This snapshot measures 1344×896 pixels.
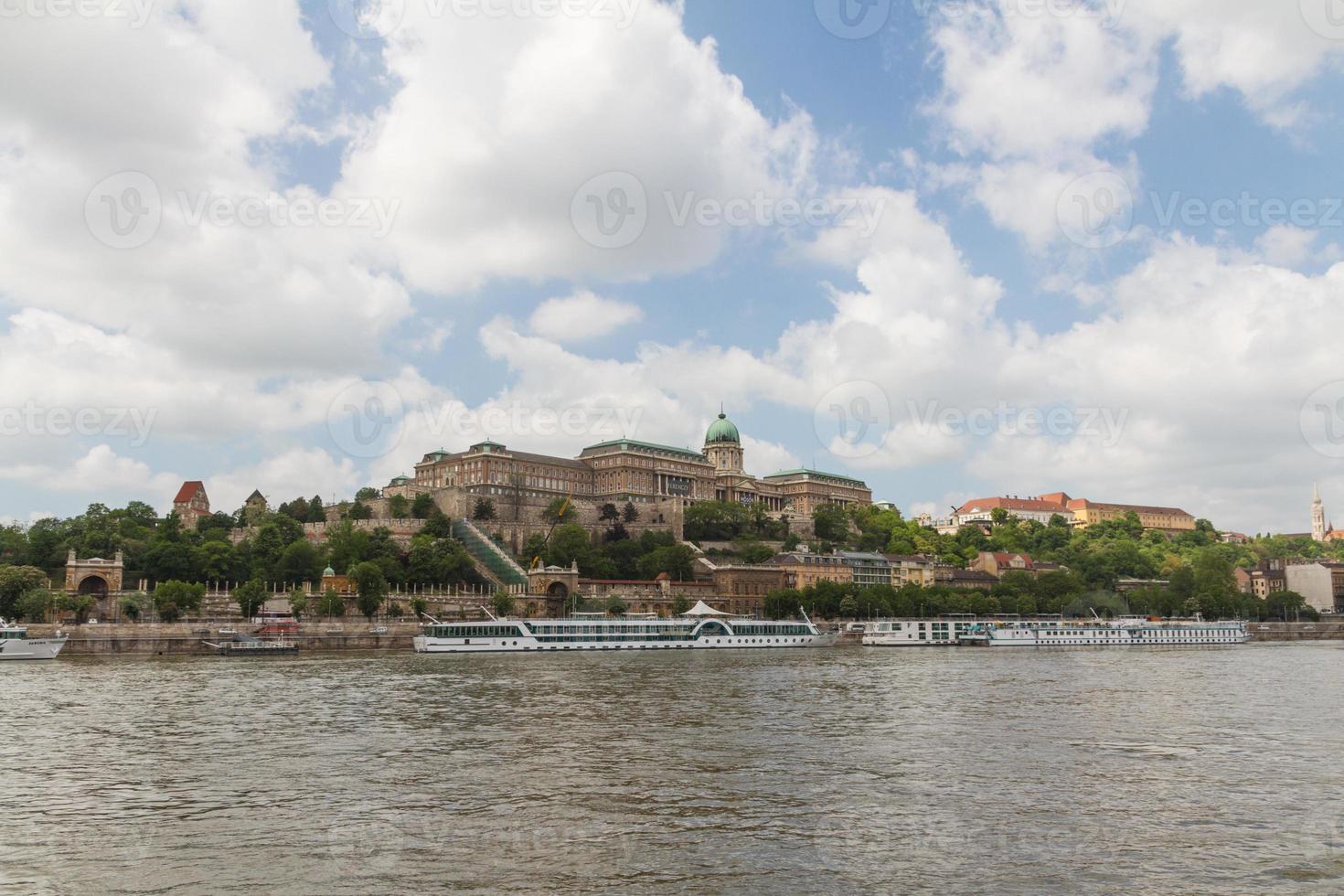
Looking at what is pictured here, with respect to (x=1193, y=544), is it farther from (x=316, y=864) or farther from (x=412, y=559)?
(x=316, y=864)

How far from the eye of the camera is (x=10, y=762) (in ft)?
73.8

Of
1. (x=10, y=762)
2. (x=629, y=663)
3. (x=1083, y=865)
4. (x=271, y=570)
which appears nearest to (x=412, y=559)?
(x=271, y=570)

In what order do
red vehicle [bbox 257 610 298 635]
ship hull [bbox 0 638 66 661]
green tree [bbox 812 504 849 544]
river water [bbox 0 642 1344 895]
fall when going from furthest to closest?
1. green tree [bbox 812 504 849 544]
2. red vehicle [bbox 257 610 298 635]
3. ship hull [bbox 0 638 66 661]
4. river water [bbox 0 642 1344 895]

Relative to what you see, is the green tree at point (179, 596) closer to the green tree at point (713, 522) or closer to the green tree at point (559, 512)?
the green tree at point (559, 512)

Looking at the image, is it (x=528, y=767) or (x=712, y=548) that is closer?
(x=528, y=767)

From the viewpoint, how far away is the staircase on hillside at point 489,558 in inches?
3740

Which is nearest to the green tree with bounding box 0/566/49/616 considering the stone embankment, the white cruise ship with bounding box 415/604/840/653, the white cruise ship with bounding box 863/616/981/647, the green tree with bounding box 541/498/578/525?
the white cruise ship with bounding box 415/604/840/653

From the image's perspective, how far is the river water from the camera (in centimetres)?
1421

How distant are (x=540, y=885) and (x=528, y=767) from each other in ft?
27.9

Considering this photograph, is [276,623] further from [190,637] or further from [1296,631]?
[1296,631]

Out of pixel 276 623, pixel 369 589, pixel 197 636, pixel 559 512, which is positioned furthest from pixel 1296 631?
pixel 197 636

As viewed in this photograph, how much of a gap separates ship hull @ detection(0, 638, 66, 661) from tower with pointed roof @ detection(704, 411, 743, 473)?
105 m

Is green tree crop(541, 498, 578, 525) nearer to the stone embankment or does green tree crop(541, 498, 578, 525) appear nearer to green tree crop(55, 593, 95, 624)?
green tree crop(55, 593, 95, 624)

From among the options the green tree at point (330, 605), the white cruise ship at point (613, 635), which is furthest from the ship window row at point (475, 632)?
the green tree at point (330, 605)
